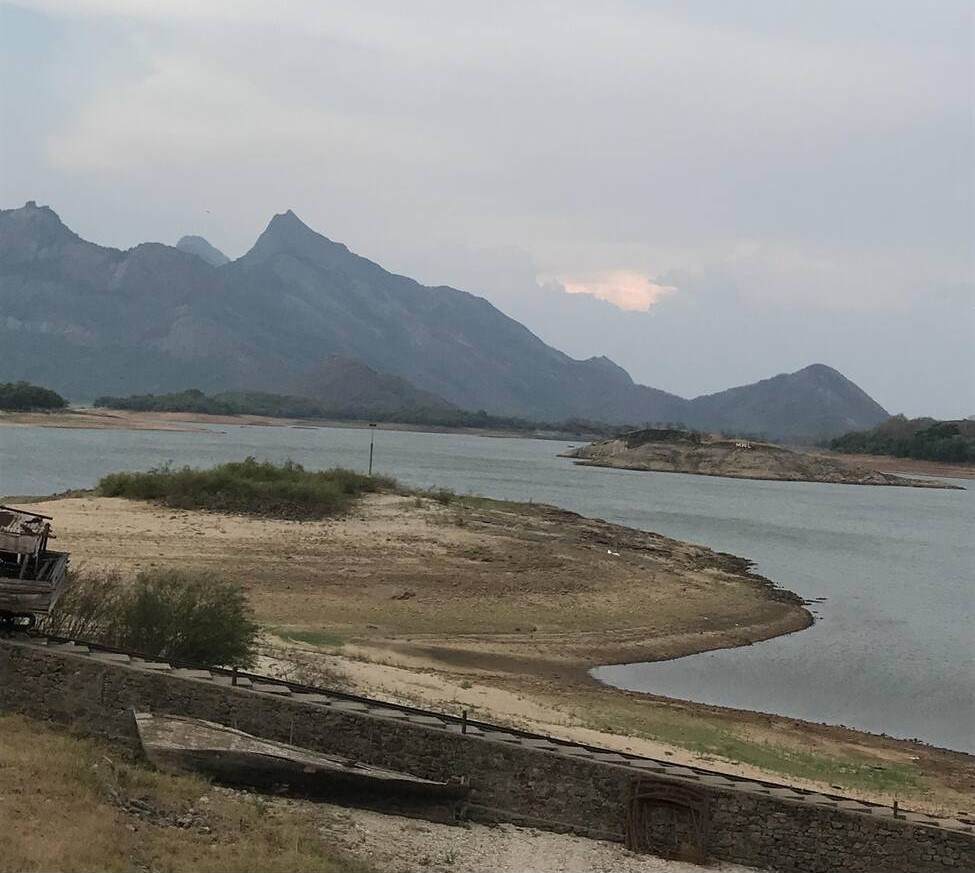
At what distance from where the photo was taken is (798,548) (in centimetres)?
5978

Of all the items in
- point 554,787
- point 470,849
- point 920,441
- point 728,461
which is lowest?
point 470,849

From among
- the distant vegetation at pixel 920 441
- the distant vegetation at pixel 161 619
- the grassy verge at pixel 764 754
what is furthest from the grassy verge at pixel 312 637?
the distant vegetation at pixel 920 441

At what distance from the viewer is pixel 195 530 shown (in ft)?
125

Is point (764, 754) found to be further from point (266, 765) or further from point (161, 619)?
point (266, 765)

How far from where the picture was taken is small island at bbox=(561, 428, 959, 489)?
14188 centimetres

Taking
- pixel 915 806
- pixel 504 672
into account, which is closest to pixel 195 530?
pixel 504 672

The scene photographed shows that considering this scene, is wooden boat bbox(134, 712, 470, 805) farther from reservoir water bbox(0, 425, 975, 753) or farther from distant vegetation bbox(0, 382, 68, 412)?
A: distant vegetation bbox(0, 382, 68, 412)

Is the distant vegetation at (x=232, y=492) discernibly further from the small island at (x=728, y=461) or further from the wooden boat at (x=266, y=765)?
the small island at (x=728, y=461)

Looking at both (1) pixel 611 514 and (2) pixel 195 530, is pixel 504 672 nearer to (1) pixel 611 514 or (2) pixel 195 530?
(2) pixel 195 530

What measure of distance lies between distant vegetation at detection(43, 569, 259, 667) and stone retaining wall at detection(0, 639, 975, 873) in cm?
304

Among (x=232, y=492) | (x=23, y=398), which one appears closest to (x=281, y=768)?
(x=232, y=492)

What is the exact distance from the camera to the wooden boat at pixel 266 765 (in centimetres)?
1189

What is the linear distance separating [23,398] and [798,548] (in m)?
109

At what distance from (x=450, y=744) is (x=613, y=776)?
1.89 metres
